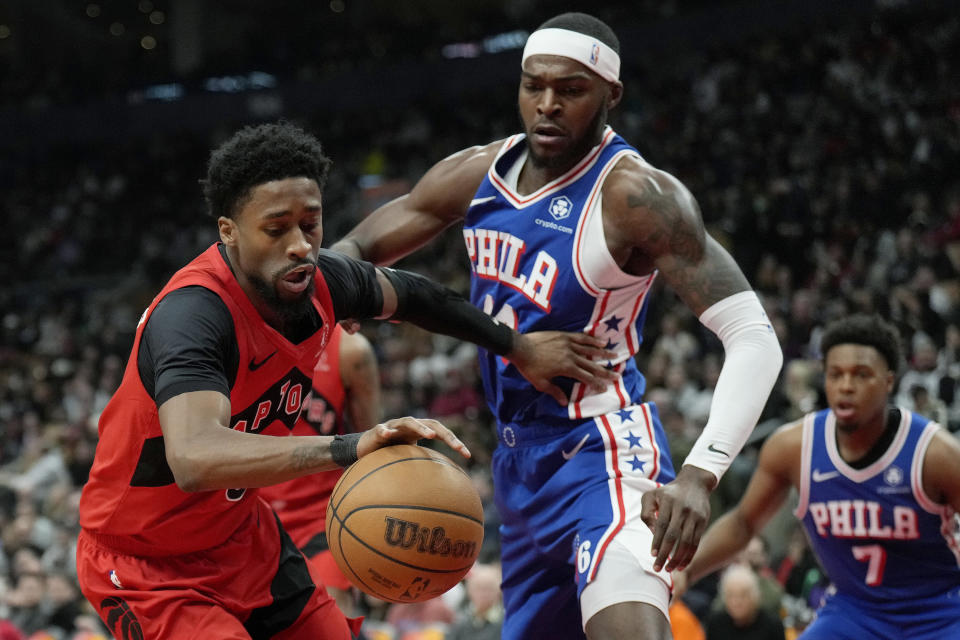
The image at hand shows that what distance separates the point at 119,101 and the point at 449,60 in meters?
7.43

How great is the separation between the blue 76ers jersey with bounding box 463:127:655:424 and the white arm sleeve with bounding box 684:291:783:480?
0.35 meters

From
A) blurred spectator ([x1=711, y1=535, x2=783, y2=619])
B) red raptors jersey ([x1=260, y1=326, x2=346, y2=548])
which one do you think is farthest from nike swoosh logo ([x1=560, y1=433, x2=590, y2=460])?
blurred spectator ([x1=711, y1=535, x2=783, y2=619])

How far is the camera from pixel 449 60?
2045cm

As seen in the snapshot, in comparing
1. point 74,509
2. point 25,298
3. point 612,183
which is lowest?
point 74,509

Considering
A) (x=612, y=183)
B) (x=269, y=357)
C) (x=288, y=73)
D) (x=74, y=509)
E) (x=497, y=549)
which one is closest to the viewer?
(x=269, y=357)

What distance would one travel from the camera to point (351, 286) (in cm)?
360

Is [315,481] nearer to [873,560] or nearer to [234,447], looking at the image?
[234,447]

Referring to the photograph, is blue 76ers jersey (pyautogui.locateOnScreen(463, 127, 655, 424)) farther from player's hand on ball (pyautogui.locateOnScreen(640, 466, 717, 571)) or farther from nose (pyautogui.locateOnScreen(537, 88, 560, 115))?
player's hand on ball (pyautogui.locateOnScreen(640, 466, 717, 571))

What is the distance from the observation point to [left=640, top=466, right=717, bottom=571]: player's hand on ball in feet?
10.3

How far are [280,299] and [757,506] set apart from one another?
2.51 metres

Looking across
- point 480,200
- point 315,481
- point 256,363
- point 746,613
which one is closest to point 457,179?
point 480,200

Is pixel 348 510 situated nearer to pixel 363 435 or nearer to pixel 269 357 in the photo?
pixel 363 435

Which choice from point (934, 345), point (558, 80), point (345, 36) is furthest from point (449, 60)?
point (558, 80)

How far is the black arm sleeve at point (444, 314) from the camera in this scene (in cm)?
376
